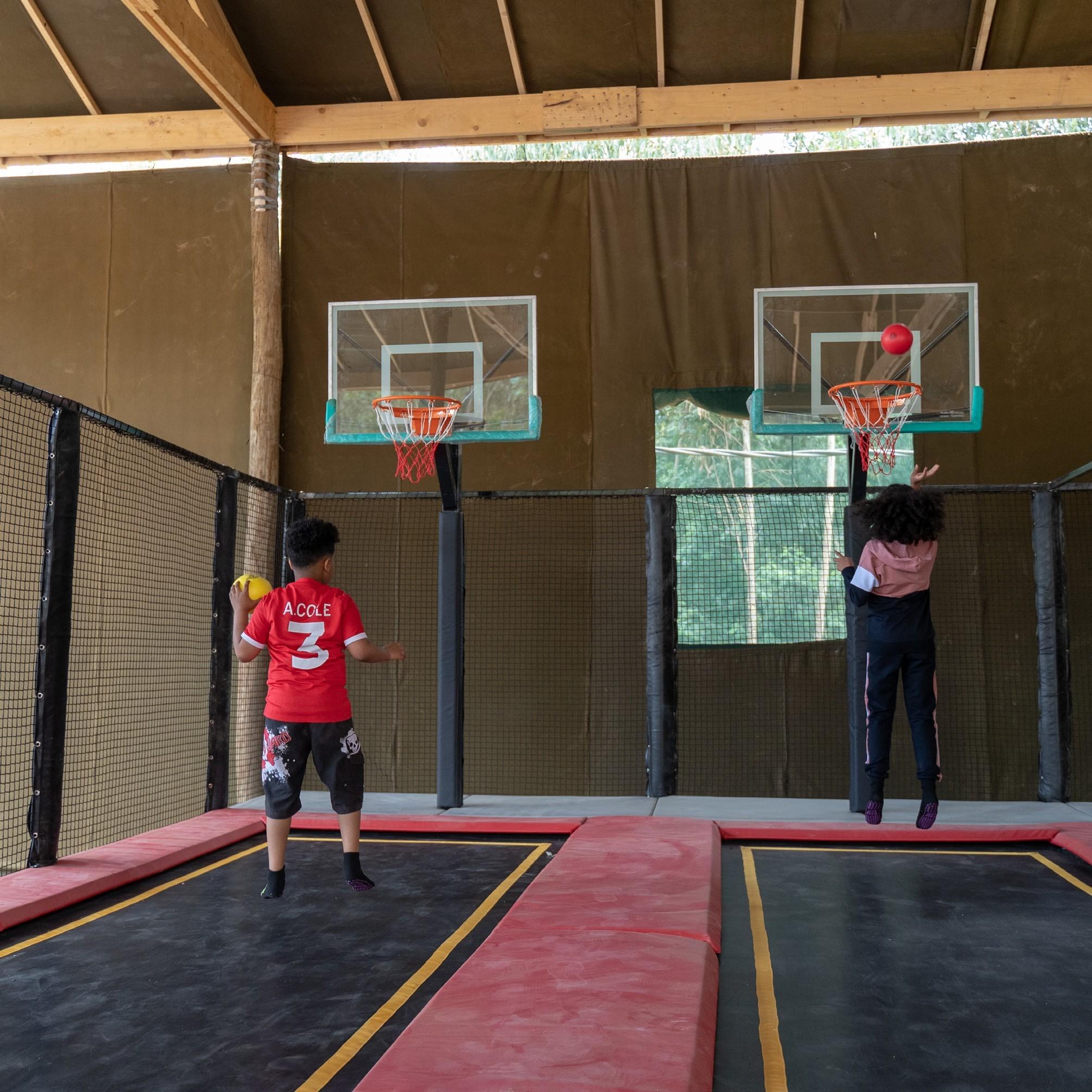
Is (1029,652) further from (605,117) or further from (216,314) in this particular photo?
(216,314)

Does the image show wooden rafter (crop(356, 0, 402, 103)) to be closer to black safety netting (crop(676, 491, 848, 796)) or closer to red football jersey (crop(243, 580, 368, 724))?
black safety netting (crop(676, 491, 848, 796))

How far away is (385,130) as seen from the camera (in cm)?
810

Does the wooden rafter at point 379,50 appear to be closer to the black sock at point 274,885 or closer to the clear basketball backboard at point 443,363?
the clear basketball backboard at point 443,363

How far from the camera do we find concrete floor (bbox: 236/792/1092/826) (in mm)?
5918

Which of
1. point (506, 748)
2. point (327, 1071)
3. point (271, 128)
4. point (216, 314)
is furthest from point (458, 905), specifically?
point (271, 128)

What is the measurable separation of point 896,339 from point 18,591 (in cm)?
689

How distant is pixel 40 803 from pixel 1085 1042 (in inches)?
158

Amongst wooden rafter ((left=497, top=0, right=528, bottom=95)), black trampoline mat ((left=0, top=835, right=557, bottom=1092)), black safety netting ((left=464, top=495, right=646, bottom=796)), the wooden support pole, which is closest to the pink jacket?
black trampoline mat ((left=0, top=835, right=557, bottom=1092))

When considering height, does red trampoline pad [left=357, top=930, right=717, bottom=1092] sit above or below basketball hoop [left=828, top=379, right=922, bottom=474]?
below

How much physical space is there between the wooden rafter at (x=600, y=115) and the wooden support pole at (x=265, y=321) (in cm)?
35

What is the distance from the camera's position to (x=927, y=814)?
494 cm

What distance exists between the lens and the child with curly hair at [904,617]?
482 cm

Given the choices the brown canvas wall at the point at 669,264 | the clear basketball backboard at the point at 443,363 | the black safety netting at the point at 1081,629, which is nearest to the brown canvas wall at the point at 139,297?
the brown canvas wall at the point at 669,264

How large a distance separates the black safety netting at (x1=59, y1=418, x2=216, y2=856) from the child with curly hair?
480cm
